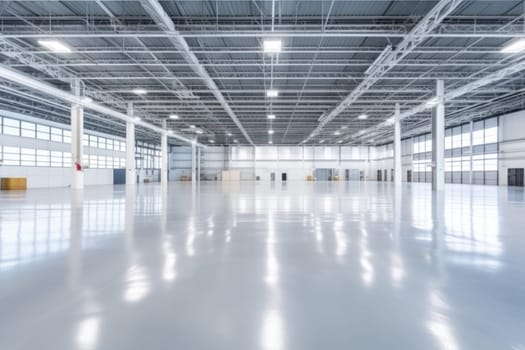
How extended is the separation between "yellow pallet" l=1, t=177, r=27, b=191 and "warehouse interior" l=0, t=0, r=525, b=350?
132mm

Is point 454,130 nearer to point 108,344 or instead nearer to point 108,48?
point 108,48

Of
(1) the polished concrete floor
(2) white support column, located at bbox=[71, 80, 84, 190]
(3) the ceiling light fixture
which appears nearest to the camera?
(1) the polished concrete floor

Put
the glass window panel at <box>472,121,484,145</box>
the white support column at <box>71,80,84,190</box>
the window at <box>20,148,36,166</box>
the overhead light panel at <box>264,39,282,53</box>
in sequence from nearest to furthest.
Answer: the overhead light panel at <box>264,39,282,53</box>
the white support column at <box>71,80,84,190</box>
the window at <box>20,148,36,166</box>
the glass window panel at <box>472,121,484,145</box>

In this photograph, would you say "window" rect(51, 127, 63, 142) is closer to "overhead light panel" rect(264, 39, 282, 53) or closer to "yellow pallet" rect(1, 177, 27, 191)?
"yellow pallet" rect(1, 177, 27, 191)

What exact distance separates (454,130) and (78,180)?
38932mm

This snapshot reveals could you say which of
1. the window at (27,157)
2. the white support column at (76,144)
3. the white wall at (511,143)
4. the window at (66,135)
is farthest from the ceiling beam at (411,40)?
the window at (66,135)

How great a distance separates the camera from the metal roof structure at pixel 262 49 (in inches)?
427

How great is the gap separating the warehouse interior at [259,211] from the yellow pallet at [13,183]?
0.13m

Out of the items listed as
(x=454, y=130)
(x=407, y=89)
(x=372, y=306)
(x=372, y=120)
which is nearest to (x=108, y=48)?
(x=372, y=306)

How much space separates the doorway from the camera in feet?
83.0

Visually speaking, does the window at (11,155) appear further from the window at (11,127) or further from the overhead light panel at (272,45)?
the overhead light panel at (272,45)

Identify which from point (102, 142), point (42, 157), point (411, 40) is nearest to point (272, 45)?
point (411, 40)

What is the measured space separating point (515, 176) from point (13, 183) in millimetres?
41259

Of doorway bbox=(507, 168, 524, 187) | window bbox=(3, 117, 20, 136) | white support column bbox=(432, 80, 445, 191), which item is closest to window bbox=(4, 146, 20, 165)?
window bbox=(3, 117, 20, 136)
